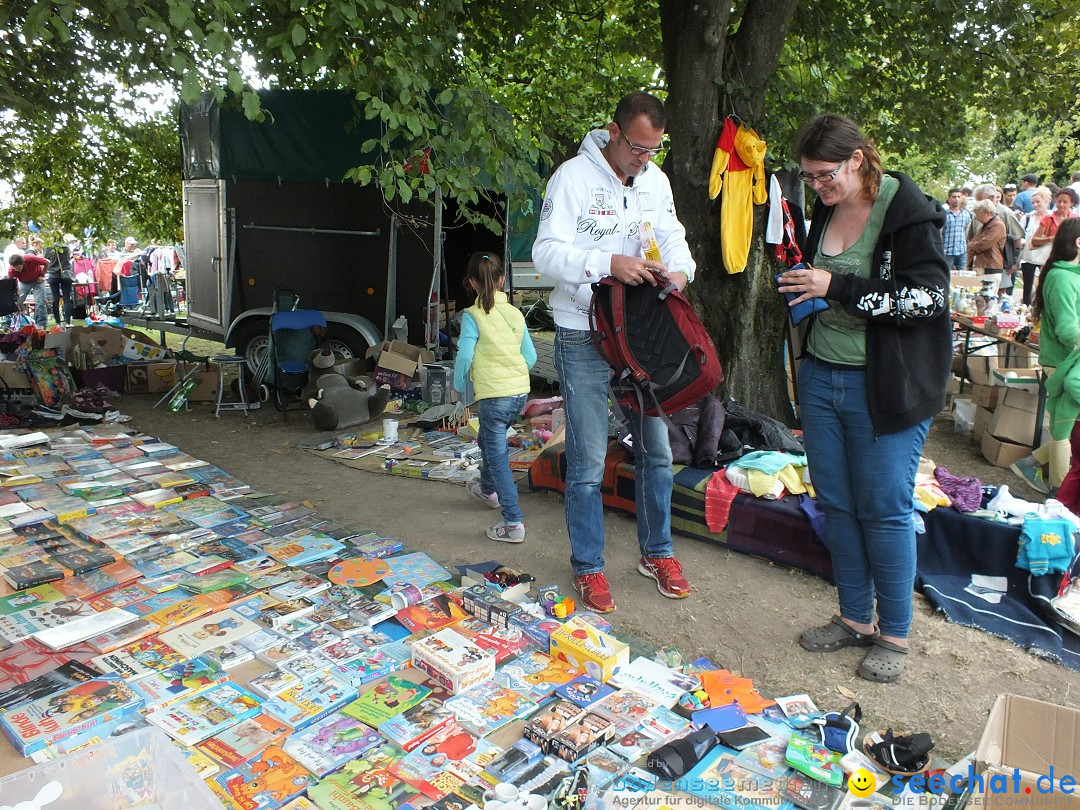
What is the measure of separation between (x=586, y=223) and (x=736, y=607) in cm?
167

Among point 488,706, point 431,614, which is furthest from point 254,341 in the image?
point 488,706

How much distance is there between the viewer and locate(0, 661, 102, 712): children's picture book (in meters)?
2.41

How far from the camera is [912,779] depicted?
215 centimetres

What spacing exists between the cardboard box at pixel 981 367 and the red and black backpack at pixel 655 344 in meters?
4.22

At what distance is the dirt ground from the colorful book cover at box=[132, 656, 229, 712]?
1350 millimetres

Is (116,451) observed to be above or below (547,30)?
below

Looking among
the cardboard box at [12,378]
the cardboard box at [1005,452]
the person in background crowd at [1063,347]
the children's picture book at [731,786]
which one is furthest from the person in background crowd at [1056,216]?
the cardboard box at [12,378]

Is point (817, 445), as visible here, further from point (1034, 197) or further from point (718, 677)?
point (1034, 197)

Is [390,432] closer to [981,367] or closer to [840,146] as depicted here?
[840,146]

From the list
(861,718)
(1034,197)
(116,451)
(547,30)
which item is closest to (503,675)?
(861,718)

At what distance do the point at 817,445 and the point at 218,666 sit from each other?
213 centimetres

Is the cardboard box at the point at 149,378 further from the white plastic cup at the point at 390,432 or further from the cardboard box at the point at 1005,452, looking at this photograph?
the cardboard box at the point at 1005,452

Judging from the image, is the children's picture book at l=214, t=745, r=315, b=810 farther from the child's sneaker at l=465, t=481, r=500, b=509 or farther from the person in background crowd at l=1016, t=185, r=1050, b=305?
the person in background crowd at l=1016, t=185, r=1050, b=305

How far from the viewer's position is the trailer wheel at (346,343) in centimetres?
770
